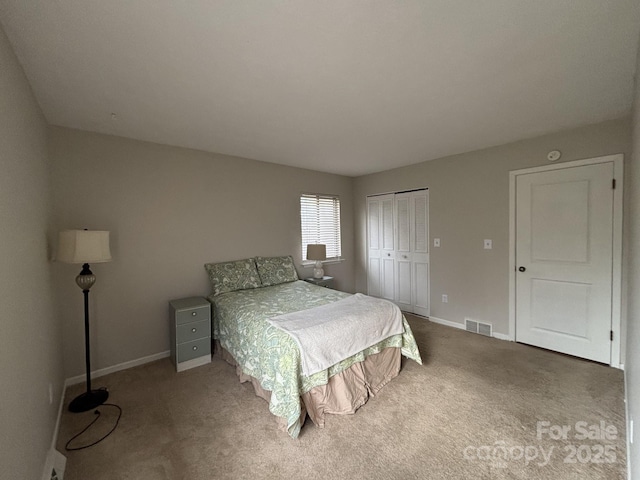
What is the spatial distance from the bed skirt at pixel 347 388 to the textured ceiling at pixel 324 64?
221 cm

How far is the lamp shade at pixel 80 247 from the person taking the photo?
6.79 ft

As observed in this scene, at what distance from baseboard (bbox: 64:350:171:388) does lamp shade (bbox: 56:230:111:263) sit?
131 cm

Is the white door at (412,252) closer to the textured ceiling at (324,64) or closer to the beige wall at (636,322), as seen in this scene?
the textured ceiling at (324,64)

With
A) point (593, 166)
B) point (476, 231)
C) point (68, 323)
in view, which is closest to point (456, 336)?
point (476, 231)

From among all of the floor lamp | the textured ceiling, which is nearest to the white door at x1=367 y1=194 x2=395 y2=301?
the textured ceiling

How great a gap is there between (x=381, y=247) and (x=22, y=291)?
14.1ft

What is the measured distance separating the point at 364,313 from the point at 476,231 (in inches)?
87.7

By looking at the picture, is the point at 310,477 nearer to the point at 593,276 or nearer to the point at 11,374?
the point at 11,374

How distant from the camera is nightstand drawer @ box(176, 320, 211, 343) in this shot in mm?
2746

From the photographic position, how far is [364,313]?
237 cm

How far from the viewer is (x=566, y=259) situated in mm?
2896

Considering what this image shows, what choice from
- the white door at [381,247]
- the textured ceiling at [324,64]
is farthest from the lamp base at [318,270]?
the textured ceiling at [324,64]

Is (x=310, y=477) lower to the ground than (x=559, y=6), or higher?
lower

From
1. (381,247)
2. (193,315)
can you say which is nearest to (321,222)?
(381,247)
